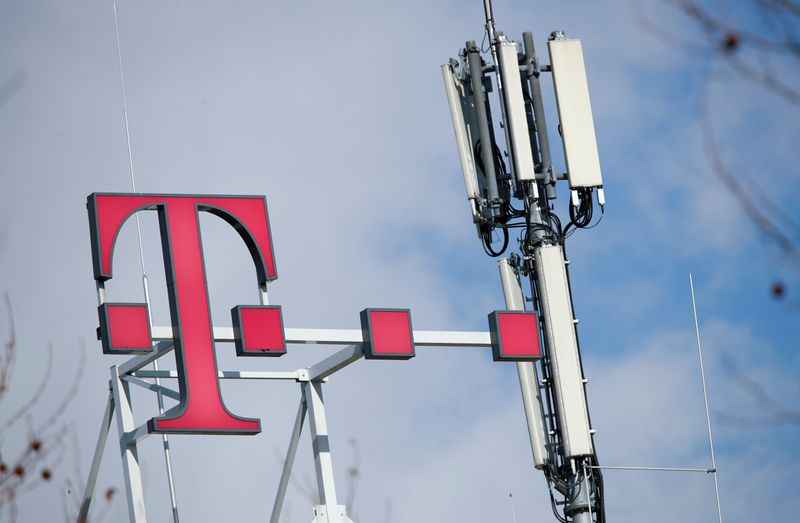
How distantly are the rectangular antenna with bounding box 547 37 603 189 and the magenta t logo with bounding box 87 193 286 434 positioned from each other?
8828 mm

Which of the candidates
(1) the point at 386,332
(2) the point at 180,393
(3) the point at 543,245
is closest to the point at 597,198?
(3) the point at 543,245

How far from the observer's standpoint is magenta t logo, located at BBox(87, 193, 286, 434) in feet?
57.0

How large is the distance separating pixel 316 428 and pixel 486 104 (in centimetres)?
1035

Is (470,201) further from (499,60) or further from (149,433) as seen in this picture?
(149,433)

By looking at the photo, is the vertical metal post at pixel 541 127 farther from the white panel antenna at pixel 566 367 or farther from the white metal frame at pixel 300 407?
the white metal frame at pixel 300 407

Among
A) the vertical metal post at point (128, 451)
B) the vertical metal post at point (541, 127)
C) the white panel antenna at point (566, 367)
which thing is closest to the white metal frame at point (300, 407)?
the vertical metal post at point (128, 451)

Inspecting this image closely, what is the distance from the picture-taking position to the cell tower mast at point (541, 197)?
26.0 meters

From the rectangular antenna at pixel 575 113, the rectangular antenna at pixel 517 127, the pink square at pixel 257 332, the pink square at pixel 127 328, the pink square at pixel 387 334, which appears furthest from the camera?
the rectangular antenna at pixel 517 127

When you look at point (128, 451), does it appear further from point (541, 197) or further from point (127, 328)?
point (541, 197)

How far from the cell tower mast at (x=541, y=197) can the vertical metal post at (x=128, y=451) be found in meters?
9.18

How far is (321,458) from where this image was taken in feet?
61.4

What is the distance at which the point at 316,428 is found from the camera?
61.4 feet

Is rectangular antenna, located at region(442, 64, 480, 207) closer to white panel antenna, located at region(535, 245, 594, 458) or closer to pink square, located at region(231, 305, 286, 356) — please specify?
white panel antenna, located at region(535, 245, 594, 458)

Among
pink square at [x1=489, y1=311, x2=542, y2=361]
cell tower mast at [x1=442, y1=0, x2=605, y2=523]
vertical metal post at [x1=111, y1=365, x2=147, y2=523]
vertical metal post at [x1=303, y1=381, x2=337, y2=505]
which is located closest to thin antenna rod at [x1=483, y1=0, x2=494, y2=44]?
cell tower mast at [x1=442, y1=0, x2=605, y2=523]
